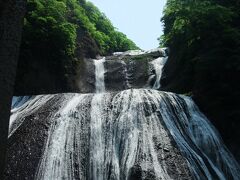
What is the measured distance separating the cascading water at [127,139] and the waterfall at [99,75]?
6.32 meters

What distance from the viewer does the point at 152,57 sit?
A: 68.2 feet

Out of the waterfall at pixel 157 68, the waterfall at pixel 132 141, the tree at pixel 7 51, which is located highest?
the tree at pixel 7 51

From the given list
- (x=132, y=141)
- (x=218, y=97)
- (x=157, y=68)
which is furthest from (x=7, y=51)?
(x=157, y=68)

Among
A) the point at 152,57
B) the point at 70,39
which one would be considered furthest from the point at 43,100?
the point at 152,57

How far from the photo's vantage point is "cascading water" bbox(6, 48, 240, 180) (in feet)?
28.0

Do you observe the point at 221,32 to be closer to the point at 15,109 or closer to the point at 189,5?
the point at 189,5

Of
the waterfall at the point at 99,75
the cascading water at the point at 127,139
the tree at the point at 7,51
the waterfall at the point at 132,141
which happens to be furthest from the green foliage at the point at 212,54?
the tree at the point at 7,51

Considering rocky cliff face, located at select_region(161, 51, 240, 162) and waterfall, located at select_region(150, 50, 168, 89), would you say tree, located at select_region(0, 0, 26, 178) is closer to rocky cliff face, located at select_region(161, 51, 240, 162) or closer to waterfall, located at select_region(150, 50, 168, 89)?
rocky cliff face, located at select_region(161, 51, 240, 162)

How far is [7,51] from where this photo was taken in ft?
14.1

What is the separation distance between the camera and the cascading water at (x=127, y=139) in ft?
28.0

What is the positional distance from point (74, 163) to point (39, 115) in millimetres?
2430

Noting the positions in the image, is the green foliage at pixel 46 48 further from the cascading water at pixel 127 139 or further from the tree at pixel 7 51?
the tree at pixel 7 51

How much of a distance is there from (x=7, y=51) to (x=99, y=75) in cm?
1520

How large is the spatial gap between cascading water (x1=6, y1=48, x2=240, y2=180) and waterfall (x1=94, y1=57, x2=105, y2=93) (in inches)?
249
